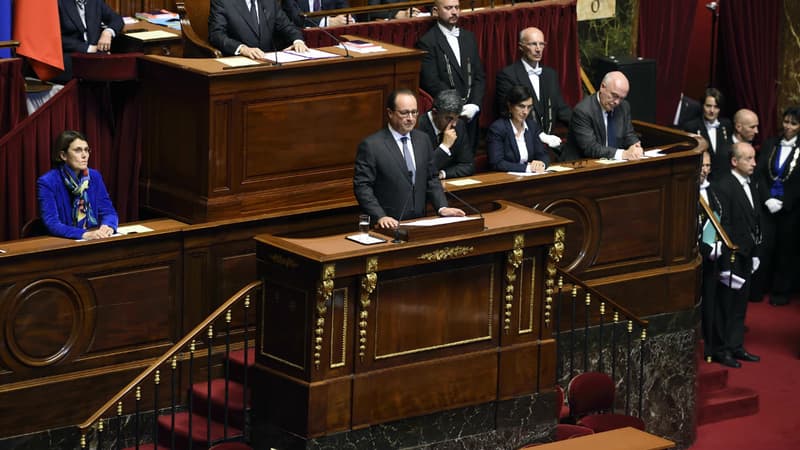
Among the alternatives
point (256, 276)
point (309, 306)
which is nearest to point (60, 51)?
point (256, 276)

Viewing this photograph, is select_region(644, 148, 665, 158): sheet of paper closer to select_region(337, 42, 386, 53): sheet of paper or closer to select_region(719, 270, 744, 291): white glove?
select_region(719, 270, 744, 291): white glove

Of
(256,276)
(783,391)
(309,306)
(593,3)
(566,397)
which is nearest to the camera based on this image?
(309,306)

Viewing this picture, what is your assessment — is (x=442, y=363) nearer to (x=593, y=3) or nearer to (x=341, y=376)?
(x=341, y=376)

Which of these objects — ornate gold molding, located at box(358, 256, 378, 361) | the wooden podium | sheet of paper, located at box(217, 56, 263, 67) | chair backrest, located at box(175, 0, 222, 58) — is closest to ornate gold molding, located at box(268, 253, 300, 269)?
the wooden podium

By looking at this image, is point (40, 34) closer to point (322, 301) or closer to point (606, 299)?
point (322, 301)

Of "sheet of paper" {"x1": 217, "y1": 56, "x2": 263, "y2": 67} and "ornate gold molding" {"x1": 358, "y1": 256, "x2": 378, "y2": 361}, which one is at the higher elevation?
"sheet of paper" {"x1": 217, "y1": 56, "x2": 263, "y2": 67}

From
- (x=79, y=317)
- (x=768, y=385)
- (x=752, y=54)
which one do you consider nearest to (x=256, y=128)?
(x=79, y=317)

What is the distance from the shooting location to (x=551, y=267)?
935 centimetres

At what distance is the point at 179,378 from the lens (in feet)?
31.2

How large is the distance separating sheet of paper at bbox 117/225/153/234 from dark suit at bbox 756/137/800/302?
568 centimetres

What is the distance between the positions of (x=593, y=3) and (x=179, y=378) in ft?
17.4

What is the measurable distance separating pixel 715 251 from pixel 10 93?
473 centimetres

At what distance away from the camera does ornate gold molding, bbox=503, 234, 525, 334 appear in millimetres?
9109

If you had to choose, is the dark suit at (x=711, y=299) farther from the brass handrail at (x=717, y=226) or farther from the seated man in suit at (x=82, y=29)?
the seated man in suit at (x=82, y=29)
